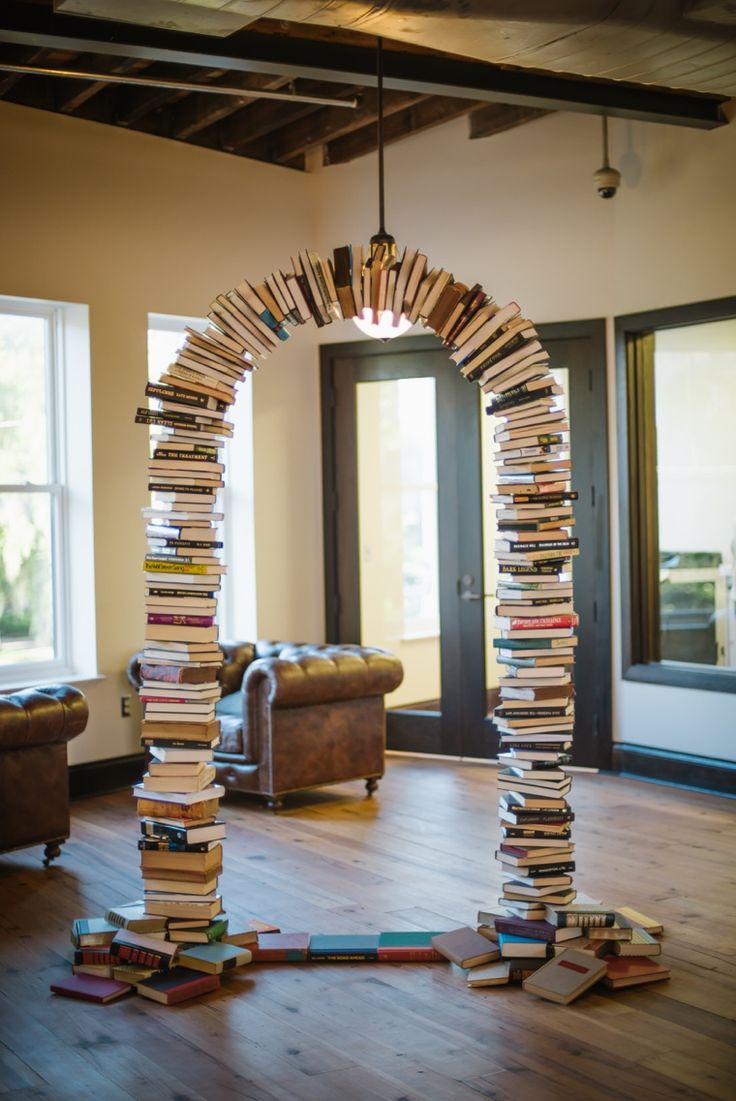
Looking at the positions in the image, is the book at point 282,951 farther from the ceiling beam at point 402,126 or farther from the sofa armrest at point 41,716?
the ceiling beam at point 402,126

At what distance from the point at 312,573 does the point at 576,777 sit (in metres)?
2.28

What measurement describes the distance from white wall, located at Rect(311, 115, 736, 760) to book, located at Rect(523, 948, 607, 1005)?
9.55 feet

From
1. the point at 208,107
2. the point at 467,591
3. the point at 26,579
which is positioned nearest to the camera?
the point at 26,579

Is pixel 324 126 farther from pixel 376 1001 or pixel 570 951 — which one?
pixel 376 1001

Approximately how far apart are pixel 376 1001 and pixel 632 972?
86 centimetres

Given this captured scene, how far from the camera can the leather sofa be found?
6461mm

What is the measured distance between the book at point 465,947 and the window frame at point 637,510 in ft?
10.1

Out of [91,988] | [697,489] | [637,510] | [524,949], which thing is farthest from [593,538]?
[91,988]

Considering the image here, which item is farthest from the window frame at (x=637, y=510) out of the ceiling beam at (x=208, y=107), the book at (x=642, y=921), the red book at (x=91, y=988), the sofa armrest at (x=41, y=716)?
the red book at (x=91, y=988)

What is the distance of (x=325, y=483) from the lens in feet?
27.2

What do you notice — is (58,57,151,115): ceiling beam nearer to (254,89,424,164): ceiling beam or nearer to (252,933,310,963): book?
(254,89,424,164): ceiling beam

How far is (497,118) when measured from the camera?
24.1ft

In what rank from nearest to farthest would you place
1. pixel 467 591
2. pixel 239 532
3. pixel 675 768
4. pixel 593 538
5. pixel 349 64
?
pixel 349 64
pixel 675 768
pixel 593 538
pixel 467 591
pixel 239 532

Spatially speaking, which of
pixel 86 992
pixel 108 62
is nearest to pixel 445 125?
pixel 108 62
